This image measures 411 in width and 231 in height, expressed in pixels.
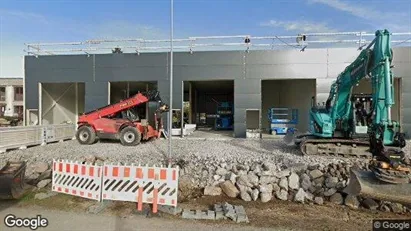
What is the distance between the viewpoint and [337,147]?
10.8 m

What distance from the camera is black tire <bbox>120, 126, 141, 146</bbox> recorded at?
534 inches

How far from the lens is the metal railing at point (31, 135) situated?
484 inches

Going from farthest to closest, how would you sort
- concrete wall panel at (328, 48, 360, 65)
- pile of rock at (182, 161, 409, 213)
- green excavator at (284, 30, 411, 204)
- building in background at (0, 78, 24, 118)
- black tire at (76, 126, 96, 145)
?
building in background at (0, 78, 24, 118), concrete wall panel at (328, 48, 360, 65), black tire at (76, 126, 96, 145), pile of rock at (182, 161, 409, 213), green excavator at (284, 30, 411, 204)

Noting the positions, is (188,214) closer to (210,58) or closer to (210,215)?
(210,215)

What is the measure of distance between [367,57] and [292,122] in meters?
11.5

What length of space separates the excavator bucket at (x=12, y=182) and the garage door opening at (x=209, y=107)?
2016 centimetres

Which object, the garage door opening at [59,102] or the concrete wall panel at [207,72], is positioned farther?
the garage door opening at [59,102]

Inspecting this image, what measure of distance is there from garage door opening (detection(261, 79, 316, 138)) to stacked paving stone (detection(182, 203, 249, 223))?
1337cm

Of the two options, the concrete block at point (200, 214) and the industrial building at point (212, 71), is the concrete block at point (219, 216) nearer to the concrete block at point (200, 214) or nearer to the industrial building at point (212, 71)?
the concrete block at point (200, 214)

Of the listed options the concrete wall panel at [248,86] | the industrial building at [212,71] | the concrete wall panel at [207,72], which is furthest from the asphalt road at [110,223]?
the concrete wall panel at [207,72]

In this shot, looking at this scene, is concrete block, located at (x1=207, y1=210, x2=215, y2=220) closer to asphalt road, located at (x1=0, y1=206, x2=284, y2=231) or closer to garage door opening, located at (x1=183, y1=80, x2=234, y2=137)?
asphalt road, located at (x1=0, y1=206, x2=284, y2=231)

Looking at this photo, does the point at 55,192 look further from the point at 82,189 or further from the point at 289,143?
the point at 289,143

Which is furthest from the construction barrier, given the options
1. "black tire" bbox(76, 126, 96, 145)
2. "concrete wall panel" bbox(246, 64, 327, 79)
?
"concrete wall panel" bbox(246, 64, 327, 79)

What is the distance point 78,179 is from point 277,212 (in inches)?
185
